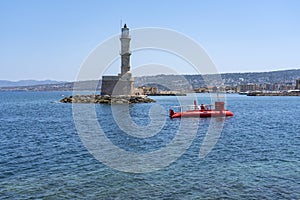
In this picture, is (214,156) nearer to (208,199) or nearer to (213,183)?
(213,183)

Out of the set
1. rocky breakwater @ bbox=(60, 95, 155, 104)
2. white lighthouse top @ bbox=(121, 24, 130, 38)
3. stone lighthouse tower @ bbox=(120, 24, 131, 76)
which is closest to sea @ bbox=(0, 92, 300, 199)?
stone lighthouse tower @ bbox=(120, 24, 131, 76)

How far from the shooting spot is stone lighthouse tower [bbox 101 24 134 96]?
6775 centimetres

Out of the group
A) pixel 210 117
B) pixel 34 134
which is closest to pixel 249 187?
pixel 34 134

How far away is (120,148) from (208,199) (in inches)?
413

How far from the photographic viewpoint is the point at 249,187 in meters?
13.3

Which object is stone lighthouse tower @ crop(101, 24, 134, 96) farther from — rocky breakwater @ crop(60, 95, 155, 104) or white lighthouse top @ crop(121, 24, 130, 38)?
rocky breakwater @ crop(60, 95, 155, 104)

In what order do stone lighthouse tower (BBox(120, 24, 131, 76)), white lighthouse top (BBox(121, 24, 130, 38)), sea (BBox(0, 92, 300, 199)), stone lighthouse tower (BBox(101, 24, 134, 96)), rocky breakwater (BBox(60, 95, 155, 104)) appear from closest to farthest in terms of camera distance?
sea (BBox(0, 92, 300, 199)) < stone lighthouse tower (BBox(120, 24, 131, 76)) < stone lighthouse tower (BBox(101, 24, 134, 96)) < white lighthouse top (BBox(121, 24, 130, 38)) < rocky breakwater (BBox(60, 95, 155, 104))

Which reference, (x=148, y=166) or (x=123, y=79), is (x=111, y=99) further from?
(x=148, y=166)

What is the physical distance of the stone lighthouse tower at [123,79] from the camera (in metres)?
67.8

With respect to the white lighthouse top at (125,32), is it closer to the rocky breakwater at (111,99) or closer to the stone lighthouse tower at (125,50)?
the stone lighthouse tower at (125,50)

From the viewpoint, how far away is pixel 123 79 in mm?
69312

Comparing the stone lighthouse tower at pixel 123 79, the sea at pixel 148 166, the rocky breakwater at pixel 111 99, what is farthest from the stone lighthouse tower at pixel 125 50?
the sea at pixel 148 166

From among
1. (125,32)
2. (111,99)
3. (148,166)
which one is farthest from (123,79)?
(148,166)

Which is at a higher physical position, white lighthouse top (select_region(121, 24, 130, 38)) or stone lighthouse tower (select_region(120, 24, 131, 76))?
white lighthouse top (select_region(121, 24, 130, 38))
